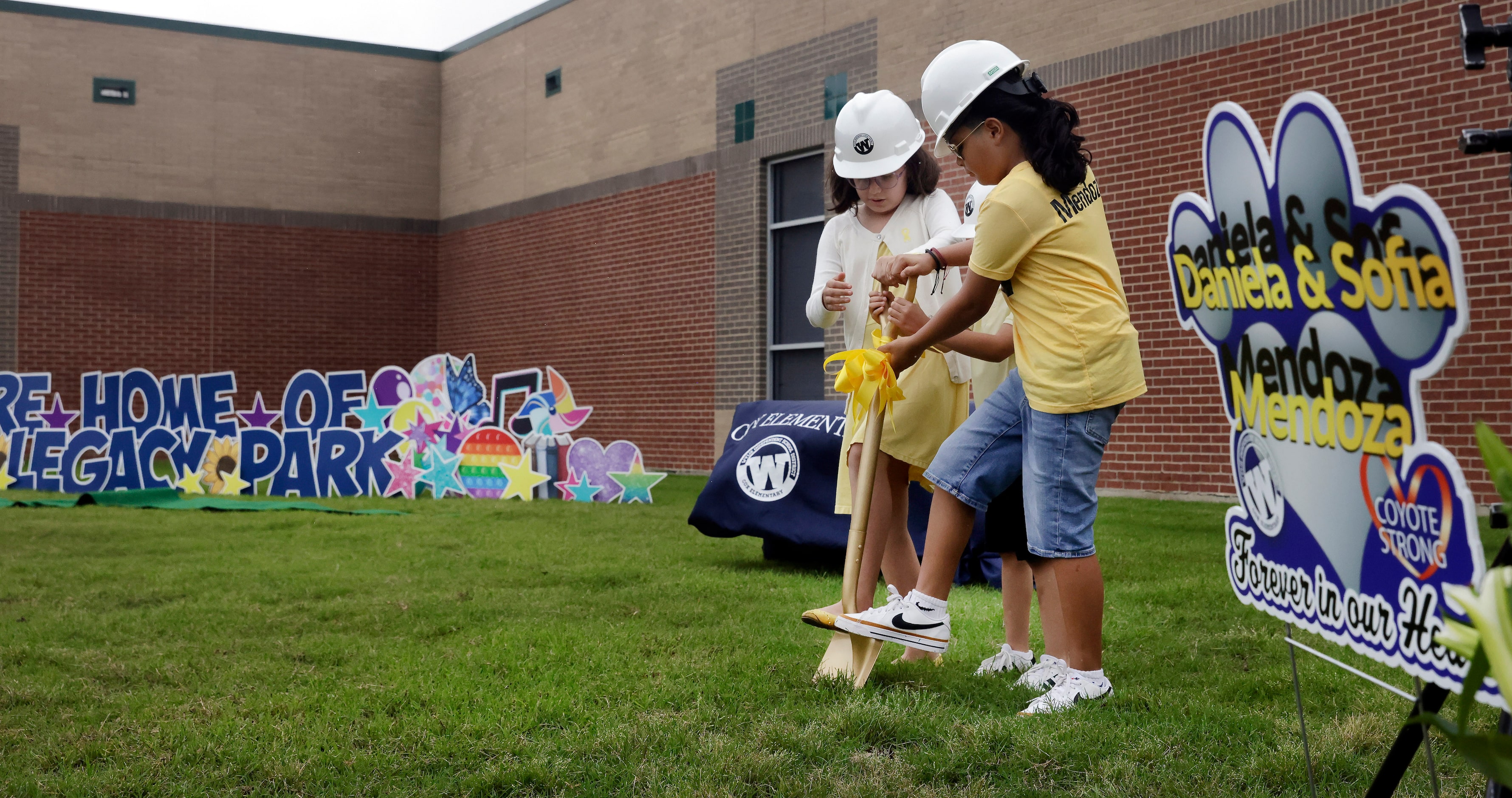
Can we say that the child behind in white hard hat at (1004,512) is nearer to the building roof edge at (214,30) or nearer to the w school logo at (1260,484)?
the w school logo at (1260,484)

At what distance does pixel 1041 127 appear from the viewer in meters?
3.01

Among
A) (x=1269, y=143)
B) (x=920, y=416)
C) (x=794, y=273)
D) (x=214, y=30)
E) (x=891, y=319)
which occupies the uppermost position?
(x=214, y=30)

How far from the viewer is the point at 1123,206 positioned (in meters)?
10.5

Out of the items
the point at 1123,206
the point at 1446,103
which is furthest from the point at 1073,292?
the point at 1123,206

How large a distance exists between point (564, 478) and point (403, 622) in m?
6.70

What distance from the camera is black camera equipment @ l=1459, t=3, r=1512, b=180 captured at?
1.32 metres

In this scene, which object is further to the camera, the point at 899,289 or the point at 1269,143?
the point at 1269,143

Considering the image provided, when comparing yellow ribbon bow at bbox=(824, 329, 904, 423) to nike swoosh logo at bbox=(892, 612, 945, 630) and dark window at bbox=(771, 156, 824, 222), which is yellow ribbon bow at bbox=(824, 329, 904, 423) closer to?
nike swoosh logo at bbox=(892, 612, 945, 630)

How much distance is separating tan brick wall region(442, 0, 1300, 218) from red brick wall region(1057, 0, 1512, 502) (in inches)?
22.9

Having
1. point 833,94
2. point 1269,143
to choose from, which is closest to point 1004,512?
point 1269,143

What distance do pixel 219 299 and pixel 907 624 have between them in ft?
57.4

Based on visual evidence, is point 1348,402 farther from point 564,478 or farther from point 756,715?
point 564,478

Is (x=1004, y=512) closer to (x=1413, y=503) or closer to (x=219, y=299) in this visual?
(x=1413, y=503)

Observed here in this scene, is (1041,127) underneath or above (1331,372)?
above
